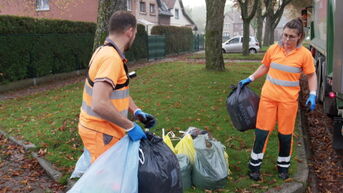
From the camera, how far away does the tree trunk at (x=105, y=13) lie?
5.71 meters

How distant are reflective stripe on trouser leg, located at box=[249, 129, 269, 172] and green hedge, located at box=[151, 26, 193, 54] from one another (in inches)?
796

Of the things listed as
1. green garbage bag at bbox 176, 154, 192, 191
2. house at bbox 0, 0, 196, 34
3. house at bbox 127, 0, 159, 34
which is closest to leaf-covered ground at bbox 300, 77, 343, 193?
green garbage bag at bbox 176, 154, 192, 191

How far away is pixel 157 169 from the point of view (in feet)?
8.16

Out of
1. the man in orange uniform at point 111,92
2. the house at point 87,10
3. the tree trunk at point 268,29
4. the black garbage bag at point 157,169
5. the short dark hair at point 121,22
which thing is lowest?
the black garbage bag at point 157,169

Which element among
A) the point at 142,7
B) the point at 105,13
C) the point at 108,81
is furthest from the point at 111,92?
the point at 142,7

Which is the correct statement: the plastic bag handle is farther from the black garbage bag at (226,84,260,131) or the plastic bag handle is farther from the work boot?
the work boot

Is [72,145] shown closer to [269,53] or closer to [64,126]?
[64,126]

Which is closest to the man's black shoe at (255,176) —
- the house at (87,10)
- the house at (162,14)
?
the house at (87,10)

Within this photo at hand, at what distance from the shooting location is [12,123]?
22.4 ft

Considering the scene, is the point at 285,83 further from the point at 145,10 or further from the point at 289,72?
the point at 145,10

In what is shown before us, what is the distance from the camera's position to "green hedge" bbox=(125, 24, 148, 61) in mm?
19198

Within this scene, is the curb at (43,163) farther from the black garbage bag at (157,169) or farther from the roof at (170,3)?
the roof at (170,3)

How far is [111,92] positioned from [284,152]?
8.05 ft

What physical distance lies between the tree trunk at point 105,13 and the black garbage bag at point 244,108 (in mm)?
2652
